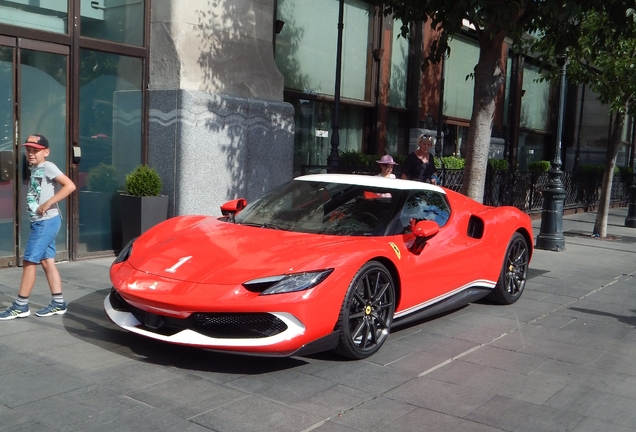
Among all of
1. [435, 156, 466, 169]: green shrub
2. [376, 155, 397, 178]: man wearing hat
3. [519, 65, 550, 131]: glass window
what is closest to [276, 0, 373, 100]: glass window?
[435, 156, 466, 169]: green shrub

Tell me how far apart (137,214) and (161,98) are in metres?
1.72

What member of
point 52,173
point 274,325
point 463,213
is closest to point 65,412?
point 274,325

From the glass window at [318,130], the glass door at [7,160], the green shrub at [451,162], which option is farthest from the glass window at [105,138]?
the green shrub at [451,162]

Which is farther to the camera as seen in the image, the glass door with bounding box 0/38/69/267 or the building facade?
the building facade

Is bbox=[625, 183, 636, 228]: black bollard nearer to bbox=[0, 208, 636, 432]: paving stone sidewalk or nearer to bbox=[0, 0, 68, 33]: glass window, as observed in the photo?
bbox=[0, 208, 636, 432]: paving stone sidewalk

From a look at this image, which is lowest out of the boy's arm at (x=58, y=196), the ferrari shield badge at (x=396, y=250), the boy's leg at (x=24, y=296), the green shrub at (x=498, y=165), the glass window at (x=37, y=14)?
the boy's leg at (x=24, y=296)

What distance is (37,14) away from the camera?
9117mm

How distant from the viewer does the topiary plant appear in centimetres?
986

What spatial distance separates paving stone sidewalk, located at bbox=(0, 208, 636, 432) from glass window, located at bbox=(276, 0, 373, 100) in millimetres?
6984

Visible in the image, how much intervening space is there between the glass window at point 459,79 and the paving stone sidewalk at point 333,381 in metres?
11.3

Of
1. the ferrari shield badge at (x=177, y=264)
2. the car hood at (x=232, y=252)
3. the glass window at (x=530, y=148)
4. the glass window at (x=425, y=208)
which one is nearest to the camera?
the car hood at (x=232, y=252)

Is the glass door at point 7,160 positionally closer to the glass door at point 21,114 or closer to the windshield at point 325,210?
the glass door at point 21,114

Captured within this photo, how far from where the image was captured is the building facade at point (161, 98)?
355 inches

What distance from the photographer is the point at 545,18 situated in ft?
32.0
